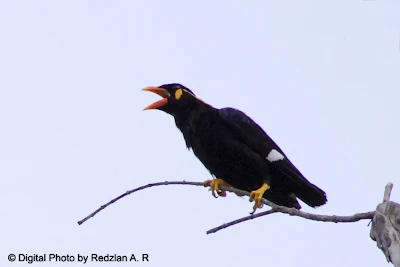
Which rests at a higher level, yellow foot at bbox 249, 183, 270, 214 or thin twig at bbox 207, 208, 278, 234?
yellow foot at bbox 249, 183, 270, 214

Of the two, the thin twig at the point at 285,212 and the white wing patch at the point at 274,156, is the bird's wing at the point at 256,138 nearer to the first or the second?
the white wing patch at the point at 274,156

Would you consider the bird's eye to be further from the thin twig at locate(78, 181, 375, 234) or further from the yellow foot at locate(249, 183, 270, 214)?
the thin twig at locate(78, 181, 375, 234)

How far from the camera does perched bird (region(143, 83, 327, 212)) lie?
6691mm

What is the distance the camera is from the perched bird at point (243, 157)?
6.69 metres

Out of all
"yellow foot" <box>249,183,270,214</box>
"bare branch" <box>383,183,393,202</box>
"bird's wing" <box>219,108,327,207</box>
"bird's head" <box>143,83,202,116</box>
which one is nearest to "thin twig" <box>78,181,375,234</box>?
"bare branch" <box>383,183,393,202</box>

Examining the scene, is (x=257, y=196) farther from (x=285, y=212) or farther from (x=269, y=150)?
(x=285, y=212)

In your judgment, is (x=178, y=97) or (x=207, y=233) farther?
(x=178, y=97)

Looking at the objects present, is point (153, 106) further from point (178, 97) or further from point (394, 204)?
point (394, 204)

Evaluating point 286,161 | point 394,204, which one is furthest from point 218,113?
point 394,204

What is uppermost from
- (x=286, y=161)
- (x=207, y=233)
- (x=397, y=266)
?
(x=286, y=161)

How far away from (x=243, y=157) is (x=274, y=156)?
1.05ft

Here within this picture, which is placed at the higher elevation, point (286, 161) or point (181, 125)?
point (181, 125)

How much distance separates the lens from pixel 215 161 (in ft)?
22.2

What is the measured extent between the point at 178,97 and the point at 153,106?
0.91 feet
